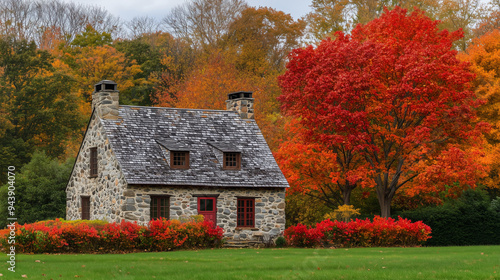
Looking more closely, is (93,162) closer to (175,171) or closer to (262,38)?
(175,171)

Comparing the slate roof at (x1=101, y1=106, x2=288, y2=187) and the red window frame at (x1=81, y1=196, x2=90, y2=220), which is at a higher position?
the slate roof at (x1=101, y1=106, x2=288, y2=187)

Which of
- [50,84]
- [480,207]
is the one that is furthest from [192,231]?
[50,84]

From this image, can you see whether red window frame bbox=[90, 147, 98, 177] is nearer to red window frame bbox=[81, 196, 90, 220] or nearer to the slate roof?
red window frame bbox=[81, 196, 90, 220]

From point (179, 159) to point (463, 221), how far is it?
49.9ft

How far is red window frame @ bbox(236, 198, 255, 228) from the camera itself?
30.0m

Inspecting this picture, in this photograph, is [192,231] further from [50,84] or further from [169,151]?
[50,84]

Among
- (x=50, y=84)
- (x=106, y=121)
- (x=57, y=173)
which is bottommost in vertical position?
(x=57, y=173)

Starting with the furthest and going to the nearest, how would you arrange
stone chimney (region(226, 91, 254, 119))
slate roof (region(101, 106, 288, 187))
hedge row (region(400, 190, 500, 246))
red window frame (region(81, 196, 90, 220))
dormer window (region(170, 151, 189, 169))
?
stone chimney (region(226, 91, 254, 119))
hedge row (region(400, 190, 500, 246))
red window frame (region(81, 196, 90, 220))
dormer window (region(170, 151, 189, 169))
slate roof (region(101, 106, 288, 187))

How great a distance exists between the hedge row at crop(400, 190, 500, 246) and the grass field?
12.0 meters

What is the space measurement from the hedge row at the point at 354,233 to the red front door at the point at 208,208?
3.62 m

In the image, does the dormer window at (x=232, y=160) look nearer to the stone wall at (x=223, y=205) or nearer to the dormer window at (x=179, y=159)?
the stone wall at (x=223, y=205)

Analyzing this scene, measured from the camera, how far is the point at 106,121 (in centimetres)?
3012

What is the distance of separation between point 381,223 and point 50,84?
26594mm

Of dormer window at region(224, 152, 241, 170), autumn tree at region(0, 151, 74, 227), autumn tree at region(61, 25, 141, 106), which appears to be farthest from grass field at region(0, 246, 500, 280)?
autumn tree at region(61, 25, 141, 106)
